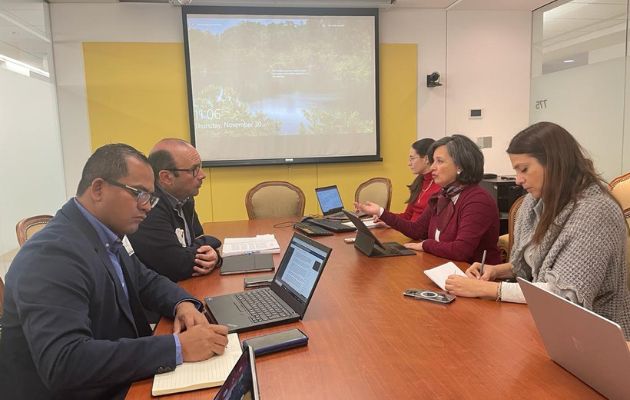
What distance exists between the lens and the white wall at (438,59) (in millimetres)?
4656

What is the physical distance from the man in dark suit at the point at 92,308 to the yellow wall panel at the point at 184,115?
11.5 feet

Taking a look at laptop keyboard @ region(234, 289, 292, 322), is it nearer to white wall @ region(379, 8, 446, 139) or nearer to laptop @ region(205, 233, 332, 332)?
laptop @ region(205, 233, 332, 332)

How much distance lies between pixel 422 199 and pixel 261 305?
1996 mm

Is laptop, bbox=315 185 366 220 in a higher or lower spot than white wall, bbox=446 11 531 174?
lower

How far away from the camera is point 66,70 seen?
15.3ft

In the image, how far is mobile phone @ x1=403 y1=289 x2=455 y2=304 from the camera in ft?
5.05

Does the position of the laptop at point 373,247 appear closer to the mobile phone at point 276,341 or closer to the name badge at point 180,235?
the name badge at point 180,235

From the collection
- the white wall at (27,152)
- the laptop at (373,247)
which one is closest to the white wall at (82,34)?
the white wall at (27,152)

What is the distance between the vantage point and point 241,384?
0.67 meters

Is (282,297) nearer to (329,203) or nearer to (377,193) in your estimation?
(329,203)

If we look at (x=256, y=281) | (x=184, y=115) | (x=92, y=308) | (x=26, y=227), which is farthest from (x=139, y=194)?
(x=184, y=115)

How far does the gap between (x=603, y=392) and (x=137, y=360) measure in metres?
1.07

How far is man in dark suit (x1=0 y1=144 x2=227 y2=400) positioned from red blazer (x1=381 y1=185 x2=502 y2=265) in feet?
4.21

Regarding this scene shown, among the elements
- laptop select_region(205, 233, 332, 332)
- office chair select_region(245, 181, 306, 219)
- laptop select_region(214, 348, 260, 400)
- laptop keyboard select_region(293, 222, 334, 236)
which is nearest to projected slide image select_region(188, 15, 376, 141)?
office chair select_region(245, 181, 306, 219)
